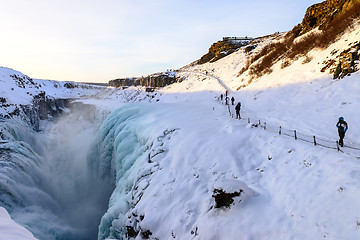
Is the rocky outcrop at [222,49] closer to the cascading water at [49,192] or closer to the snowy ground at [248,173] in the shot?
the snowy ground at [248,173]

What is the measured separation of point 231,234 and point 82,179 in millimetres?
24965

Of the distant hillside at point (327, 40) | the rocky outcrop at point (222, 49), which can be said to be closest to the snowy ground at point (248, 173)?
the distant hillside at point (327, 40)

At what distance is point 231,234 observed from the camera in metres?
7.80

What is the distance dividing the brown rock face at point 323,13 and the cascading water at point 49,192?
116 ft

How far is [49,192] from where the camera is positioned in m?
23.2

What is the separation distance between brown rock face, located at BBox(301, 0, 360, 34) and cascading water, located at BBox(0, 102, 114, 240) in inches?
1397

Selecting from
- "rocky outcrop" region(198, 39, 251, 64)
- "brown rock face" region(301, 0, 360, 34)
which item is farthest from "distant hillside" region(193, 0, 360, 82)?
"rocky outcrop" region(198, 39, 251, 64)

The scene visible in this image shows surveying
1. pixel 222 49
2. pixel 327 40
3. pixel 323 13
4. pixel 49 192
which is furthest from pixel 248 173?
pixel 222 49

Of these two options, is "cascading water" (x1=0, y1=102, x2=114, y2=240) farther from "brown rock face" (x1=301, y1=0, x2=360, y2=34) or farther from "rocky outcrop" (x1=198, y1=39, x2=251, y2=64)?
"rocky outcrop" (x1=198, y1=39, x2=251, y2=64)

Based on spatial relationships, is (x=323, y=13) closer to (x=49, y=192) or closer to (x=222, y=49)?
(x=49, y=192)

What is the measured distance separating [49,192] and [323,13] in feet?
147

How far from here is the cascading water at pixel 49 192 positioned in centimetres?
1708

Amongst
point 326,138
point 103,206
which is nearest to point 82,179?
point 103,206

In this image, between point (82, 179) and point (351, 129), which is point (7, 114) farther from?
point (351, 129)
